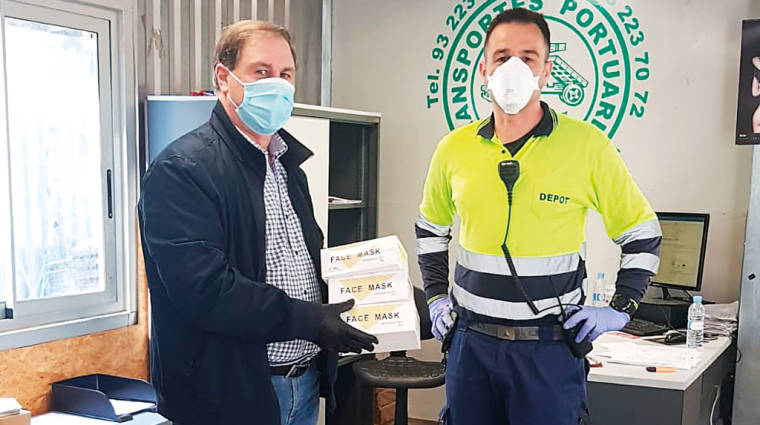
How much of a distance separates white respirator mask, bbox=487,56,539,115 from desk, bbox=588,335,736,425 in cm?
104

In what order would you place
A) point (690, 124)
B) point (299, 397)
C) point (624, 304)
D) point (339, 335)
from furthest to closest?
point (690, 124), point (624, 304), point (299, 397), point (339, 335)

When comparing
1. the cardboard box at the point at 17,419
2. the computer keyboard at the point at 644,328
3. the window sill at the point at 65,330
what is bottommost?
the cardboard box at the point at 17,419

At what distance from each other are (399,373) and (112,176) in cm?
144

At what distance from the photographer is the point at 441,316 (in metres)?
2.19

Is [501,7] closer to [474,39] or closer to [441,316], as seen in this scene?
[474,39]

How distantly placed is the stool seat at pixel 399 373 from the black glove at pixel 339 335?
151 cm

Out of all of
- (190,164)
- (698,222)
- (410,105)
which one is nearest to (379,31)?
(410,105)

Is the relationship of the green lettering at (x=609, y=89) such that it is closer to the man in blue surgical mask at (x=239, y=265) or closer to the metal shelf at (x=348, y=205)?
the metal shelf at (x=348, y=205)

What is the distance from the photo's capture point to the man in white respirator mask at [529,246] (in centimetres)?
196

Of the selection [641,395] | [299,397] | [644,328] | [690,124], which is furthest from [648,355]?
[299,397]

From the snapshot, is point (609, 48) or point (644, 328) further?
point (609, 48)

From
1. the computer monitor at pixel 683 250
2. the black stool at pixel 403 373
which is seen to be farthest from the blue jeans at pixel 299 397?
the computer monitor at pixel 683 250

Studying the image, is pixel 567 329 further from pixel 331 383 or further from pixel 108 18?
pixel 108 18

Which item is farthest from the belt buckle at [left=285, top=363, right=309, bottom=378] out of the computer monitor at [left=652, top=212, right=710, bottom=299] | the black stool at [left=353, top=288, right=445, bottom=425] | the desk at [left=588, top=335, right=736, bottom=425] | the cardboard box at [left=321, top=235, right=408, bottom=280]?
the computer monitor at [left=652, top=212, right=710, bottom=299]
